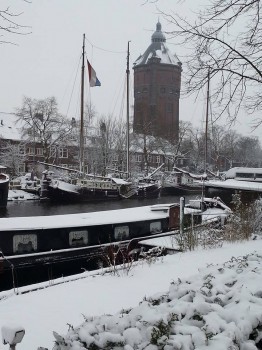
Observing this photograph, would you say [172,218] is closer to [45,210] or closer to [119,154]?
[45,210]

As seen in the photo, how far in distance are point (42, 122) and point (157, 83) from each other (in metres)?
37.5

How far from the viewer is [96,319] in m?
2.98

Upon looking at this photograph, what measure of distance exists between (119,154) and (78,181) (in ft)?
54.3

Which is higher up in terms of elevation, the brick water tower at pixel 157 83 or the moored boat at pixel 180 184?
the brick water tower at pixel 157 83

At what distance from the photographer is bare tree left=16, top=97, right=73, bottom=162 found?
4909cm

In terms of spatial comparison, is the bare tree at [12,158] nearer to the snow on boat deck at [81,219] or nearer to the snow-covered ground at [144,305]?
the snow on boat deck at [81,219]

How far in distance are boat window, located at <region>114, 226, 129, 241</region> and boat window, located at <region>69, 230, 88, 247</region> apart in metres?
1.02

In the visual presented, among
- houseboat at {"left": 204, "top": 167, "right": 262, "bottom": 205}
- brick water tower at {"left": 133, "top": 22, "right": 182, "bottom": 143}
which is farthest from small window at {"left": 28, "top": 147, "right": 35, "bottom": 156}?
houseboat at {"left": 204, "top": 167, "right": 262, "bottom": 205}

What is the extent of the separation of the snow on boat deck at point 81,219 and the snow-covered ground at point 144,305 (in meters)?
3.60

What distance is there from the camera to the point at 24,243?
34.2 feet

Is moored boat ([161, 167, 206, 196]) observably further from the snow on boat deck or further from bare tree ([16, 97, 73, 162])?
the snow on boat deck

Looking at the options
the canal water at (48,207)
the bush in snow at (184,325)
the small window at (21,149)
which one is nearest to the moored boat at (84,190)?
the canal water at (48,207)

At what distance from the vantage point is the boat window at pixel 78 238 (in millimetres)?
11156

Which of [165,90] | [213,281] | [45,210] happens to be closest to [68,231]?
[213,281]
